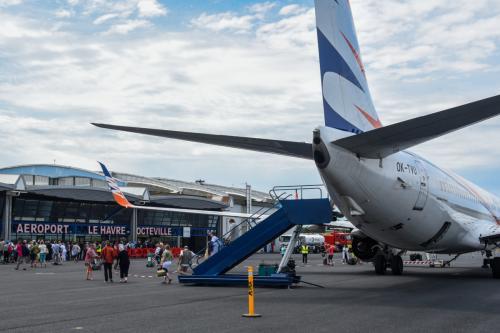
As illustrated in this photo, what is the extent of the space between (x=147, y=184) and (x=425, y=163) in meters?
54.6

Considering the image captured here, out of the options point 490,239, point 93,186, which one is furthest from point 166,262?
point 93,186

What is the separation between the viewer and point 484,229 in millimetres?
24938

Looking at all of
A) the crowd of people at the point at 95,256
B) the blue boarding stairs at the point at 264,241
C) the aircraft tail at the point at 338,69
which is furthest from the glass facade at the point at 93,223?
the aircraft tail at the point at 338,69

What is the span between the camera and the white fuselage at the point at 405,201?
51.6ft

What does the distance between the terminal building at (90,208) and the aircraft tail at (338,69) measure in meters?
30.8

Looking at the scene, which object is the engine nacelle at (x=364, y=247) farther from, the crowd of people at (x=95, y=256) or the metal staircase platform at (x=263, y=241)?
the crowd of people at (x=95, y=256)

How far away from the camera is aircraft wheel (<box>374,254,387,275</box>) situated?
25.5m

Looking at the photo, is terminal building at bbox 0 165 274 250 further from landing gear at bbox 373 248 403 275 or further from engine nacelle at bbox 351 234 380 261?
engine nacelle at bbox 351 234 380 261

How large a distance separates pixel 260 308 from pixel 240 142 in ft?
13.7

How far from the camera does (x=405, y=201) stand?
18.0 m

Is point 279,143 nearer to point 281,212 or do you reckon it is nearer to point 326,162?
point 326,162

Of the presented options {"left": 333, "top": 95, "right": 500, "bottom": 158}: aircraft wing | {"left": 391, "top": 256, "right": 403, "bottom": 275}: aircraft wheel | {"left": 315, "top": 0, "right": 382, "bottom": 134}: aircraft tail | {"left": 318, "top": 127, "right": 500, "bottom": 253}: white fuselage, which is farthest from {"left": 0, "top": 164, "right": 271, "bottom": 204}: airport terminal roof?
{"left": 333, "top": 95, "right": 500, "bottom": 158}: aircraft wing

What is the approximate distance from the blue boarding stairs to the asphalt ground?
1.81 ft

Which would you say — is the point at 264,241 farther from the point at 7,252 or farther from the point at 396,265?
the point at 7,252
